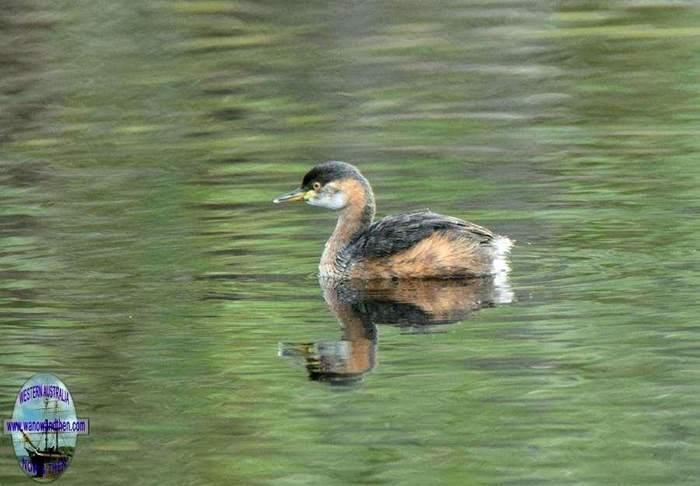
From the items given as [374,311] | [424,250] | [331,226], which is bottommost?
[331,226]

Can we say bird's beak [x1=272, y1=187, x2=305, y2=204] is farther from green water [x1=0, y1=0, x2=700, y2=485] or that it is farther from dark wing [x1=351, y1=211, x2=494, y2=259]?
dark wing [x1=351, y1=211, x2=494, y2=259]

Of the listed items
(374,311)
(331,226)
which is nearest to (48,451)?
(374,311)

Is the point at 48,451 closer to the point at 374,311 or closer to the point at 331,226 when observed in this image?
the point at 374,311

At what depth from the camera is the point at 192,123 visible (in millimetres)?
13930

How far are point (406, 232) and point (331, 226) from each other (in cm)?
147

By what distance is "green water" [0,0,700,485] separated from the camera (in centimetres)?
689

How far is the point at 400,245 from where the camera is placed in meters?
9.53

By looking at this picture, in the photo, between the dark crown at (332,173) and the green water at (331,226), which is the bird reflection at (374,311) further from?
the dark crown at (332,173)

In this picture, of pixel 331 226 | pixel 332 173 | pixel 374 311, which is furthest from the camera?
pixel 331 226

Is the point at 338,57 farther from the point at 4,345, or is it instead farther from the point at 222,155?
the point at 4,345

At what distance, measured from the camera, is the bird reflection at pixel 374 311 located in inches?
312

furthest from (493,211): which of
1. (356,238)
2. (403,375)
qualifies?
(403,375)

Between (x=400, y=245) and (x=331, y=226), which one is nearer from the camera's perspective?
(x=400, y=245)

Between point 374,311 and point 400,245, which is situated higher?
point 400,245
